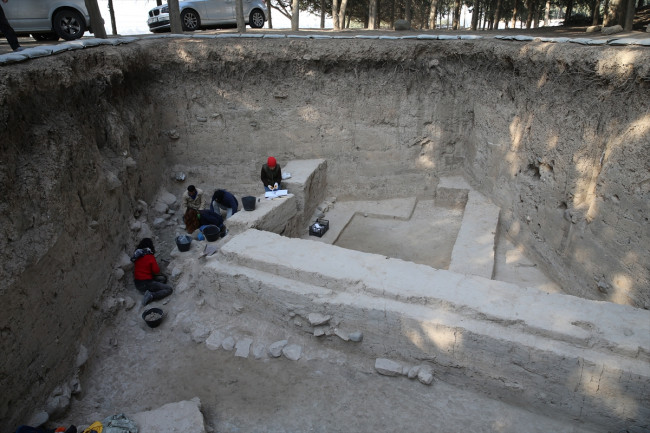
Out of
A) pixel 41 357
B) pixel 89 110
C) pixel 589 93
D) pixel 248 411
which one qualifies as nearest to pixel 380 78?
pixel 589 93

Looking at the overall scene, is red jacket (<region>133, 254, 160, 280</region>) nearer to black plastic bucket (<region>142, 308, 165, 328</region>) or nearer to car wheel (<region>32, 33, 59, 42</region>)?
black plastic bucket (<region>142, 308, 165, 328</region>)

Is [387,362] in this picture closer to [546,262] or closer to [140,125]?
[546,262]

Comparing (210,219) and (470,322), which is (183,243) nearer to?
(210,219)

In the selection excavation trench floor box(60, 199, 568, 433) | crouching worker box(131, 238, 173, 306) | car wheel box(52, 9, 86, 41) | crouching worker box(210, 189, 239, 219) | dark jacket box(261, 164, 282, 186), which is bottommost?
excavation trench floor box(60, 199, 568, 433)

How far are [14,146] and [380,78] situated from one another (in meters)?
6.56

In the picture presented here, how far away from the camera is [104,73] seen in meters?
6.74

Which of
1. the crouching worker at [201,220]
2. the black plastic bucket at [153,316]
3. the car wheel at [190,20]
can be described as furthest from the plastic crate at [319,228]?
the car wheel at [190,20]

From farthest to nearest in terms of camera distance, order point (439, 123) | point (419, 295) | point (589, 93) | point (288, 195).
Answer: point (439, 123)
point (288, 195)
point (589, 93)
point (419, 295)

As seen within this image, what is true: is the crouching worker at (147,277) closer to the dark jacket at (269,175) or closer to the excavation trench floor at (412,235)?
the dark jacket at (269,175)

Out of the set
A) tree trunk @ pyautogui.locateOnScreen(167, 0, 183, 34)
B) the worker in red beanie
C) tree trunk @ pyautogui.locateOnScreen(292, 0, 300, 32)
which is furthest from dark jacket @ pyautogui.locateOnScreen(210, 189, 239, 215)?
tree trunk @ pyautogui.locateOnScreen(292, 0, 300, 32)

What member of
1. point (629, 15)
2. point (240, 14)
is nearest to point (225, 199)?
point (240, 14)

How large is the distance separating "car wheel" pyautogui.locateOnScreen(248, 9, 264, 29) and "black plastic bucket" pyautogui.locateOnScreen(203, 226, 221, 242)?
9.19 meters

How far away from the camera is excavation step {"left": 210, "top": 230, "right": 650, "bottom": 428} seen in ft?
12.5

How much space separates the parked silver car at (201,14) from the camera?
11648mm
